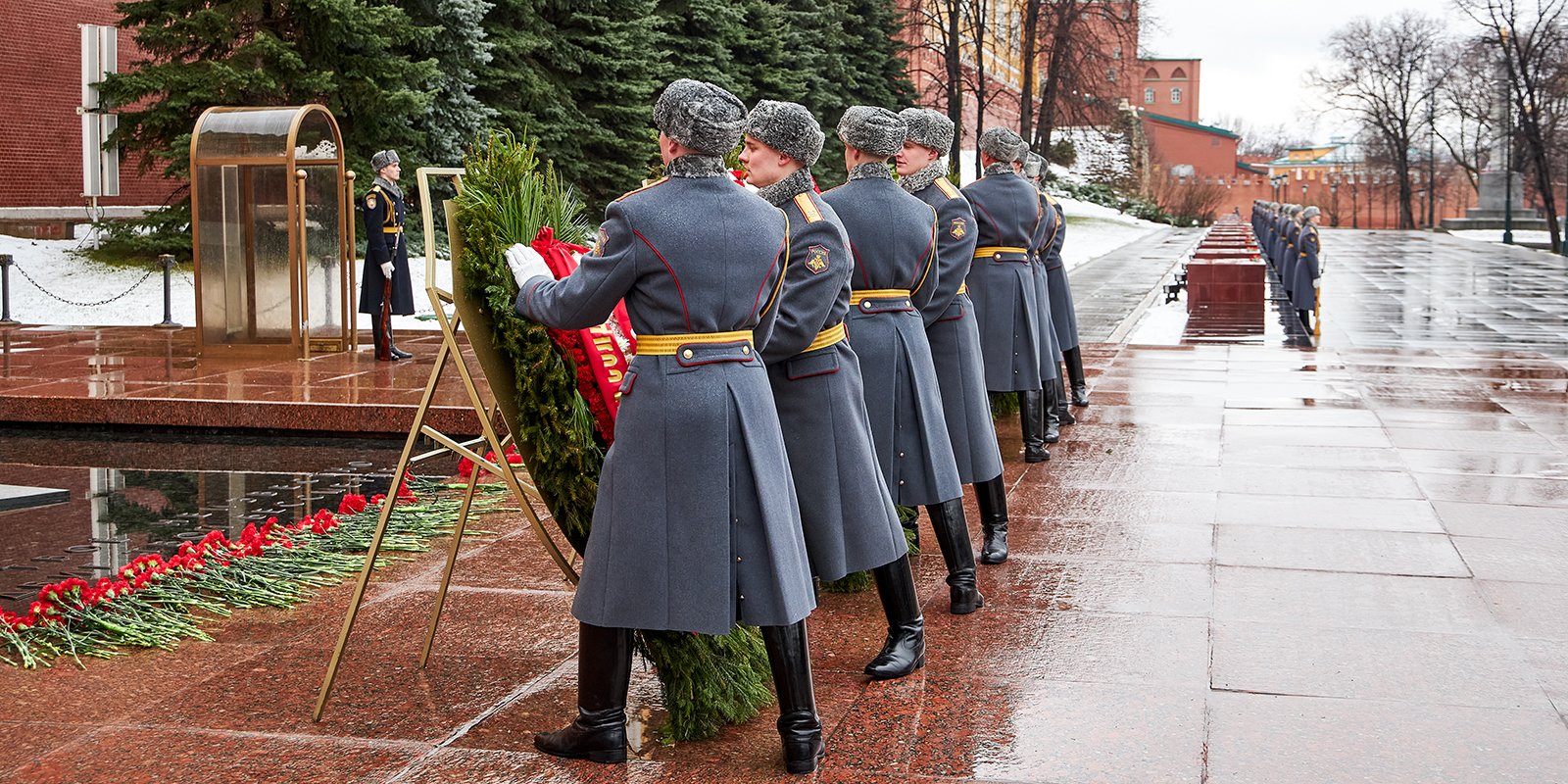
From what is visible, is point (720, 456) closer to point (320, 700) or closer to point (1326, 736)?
Result: point (320, 700)

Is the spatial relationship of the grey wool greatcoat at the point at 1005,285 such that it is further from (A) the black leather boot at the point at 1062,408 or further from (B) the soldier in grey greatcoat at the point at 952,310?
(B) the soldier in grey greatcoat at the point at 952,310

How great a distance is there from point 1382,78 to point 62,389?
2823 inches

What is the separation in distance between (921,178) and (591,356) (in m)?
2.15

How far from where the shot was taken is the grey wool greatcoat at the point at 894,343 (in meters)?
5.31

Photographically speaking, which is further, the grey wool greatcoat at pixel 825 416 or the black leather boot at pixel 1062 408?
the black leather boot at pixel 1062 408

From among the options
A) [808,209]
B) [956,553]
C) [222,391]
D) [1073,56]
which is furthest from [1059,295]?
[1073,56]

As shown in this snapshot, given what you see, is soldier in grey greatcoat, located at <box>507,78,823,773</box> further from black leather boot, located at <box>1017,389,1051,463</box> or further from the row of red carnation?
black leather boot, located at <box>1017,389,1051,463</box>

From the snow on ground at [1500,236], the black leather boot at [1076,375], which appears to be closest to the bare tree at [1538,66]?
the snow on ground at [1500,236]

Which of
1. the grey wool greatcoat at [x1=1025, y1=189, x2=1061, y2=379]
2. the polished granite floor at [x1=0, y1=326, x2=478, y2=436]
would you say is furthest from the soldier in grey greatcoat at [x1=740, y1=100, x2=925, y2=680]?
the polished granite floor at [x1=0, y1=326, x2=478, y2=436]

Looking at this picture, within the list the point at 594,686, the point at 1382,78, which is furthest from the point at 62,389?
the point at 1382,78

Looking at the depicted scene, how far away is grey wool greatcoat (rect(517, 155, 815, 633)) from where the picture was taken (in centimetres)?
376

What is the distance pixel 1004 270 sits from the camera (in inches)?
326

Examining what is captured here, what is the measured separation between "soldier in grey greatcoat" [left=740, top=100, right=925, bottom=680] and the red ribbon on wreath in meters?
0.47

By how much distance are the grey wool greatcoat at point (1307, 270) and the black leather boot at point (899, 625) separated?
576 inches
